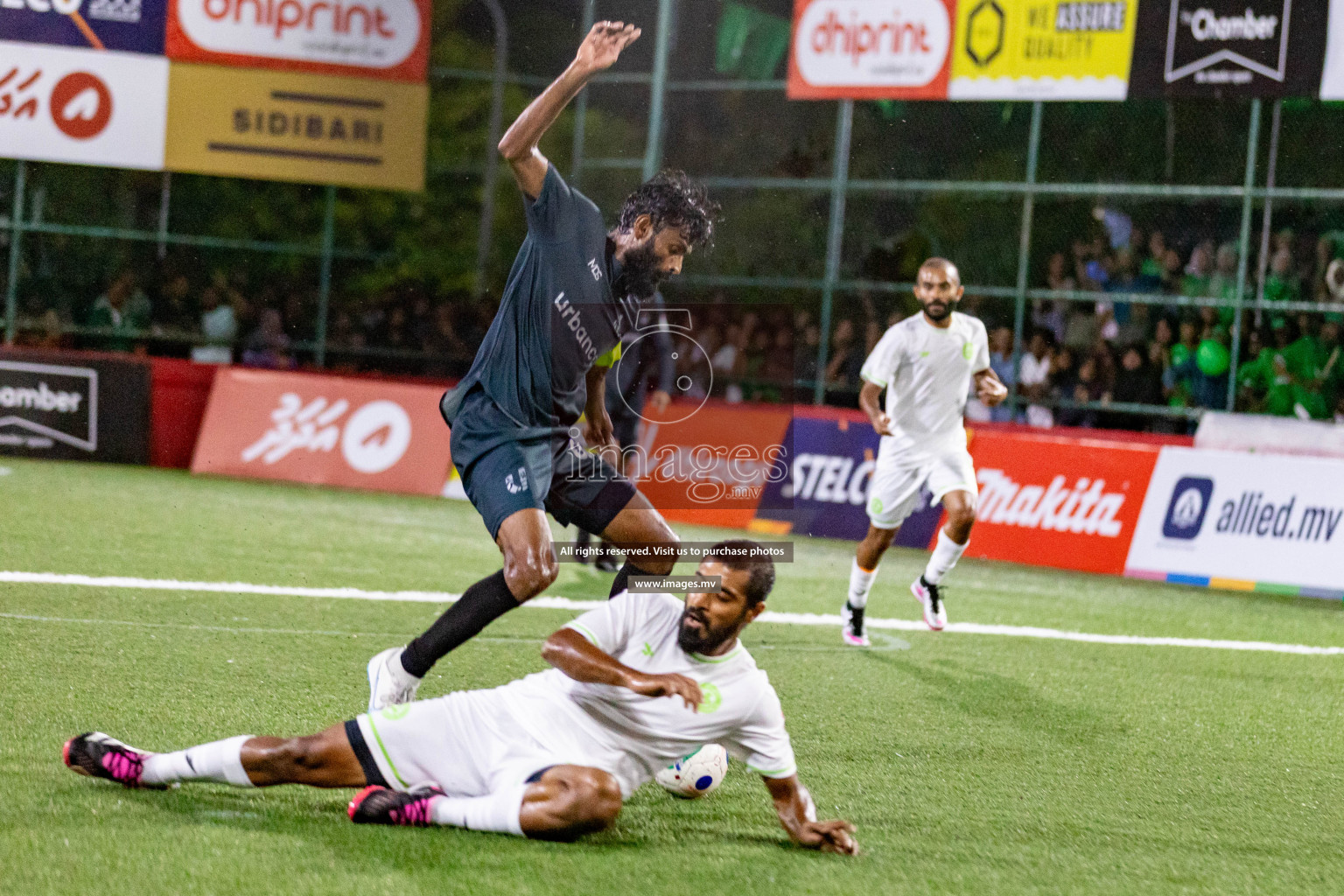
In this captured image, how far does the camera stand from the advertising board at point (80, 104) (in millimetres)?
19750

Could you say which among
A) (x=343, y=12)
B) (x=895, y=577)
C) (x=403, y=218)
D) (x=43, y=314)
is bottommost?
(x=895, y=577)

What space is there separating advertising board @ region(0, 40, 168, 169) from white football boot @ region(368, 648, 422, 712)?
1571cm

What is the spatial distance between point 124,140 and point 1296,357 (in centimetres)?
1402

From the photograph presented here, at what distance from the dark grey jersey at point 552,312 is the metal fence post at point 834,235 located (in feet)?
40.5

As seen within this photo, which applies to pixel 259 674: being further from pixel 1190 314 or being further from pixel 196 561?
pixel 1190 314

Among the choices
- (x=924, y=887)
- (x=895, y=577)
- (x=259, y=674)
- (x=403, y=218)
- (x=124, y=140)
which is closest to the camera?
(x=924, y=887)

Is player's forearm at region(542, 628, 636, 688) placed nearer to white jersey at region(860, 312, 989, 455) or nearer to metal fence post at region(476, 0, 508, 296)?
white jersey at region(860, 312, 989, 455)

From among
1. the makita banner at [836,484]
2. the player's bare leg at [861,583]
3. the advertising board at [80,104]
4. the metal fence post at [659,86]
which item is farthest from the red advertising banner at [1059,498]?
the advertising board at [80,104]

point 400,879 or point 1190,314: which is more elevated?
point 1190,314

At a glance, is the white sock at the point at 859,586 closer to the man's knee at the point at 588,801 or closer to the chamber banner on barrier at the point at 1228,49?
the man's knee at the point at 588,801

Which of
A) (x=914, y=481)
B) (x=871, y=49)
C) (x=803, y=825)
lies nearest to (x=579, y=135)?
(x=871, y=49)

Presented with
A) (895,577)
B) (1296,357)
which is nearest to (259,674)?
(895,577)

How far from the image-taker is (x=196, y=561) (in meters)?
11.0

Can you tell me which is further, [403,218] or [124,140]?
[403,218]
